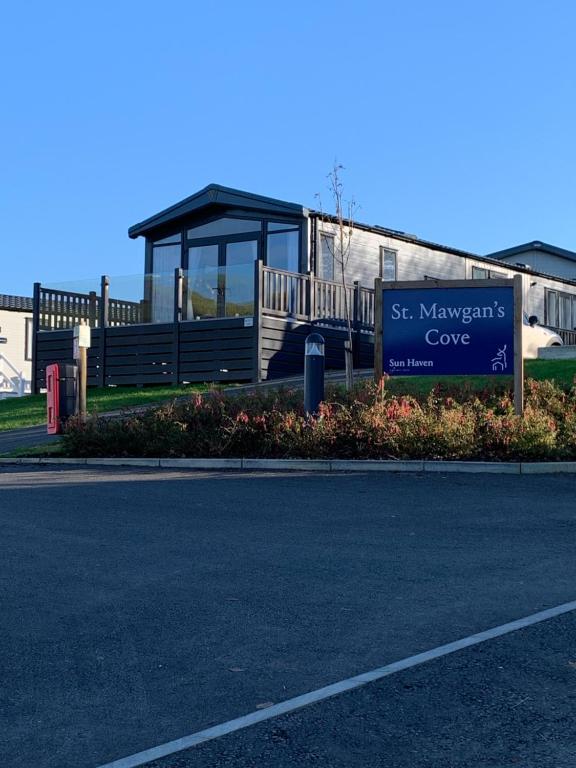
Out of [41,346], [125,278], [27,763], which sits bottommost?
[27,763]

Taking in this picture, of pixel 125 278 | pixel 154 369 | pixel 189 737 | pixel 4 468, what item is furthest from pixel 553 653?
pixel 125 278

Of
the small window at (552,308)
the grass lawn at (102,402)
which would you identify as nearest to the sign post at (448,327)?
the grass lawn at (102,402)

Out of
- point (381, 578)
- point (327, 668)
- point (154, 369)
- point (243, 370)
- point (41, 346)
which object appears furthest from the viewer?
point (41, 346)

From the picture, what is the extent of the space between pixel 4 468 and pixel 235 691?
10.6 m

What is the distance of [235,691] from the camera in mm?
4449

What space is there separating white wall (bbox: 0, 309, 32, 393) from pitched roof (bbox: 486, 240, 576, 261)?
2004 cm

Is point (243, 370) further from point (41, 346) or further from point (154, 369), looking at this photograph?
point (41, 346)

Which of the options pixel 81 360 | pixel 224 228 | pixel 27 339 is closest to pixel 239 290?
pixel 224 228

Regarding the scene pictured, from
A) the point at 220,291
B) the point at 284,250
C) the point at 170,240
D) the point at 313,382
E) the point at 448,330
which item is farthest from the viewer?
the point at 170,240

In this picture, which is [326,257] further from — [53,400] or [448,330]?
[448,330]

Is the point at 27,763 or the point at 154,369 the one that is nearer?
the point at 27,763

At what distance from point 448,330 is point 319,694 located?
11.1 m

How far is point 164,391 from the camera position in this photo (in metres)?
22.5

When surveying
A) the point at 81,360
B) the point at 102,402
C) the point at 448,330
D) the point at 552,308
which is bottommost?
the point at 102,402
